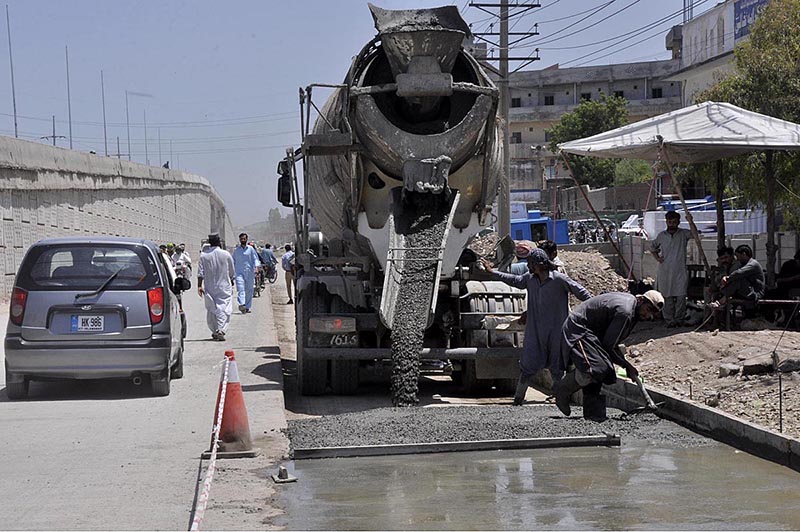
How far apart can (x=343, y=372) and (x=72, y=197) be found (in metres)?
25.8

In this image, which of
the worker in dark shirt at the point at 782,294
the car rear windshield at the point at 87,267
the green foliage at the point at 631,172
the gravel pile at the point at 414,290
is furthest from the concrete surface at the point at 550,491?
the green foliage at the point at 631,172

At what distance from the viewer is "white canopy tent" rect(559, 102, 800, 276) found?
14.2m

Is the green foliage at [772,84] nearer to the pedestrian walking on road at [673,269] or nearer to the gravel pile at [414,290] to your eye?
the pedestrian walking on road at [673,269]

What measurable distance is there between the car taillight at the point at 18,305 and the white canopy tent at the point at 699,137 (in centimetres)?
762

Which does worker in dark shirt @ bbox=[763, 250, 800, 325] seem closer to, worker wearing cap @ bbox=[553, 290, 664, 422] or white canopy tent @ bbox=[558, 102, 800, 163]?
white canopy tent @ bbox=[558, 102, 800, 163]

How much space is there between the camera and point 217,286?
17188 mm

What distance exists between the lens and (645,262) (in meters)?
26.1

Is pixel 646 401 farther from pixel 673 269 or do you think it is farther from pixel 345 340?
pixel 673 269

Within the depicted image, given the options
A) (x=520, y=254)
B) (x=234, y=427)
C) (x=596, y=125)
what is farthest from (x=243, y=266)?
(x=596, y=125)

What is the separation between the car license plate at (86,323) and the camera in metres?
11.1

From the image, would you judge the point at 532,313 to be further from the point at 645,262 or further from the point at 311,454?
the point at 645,262

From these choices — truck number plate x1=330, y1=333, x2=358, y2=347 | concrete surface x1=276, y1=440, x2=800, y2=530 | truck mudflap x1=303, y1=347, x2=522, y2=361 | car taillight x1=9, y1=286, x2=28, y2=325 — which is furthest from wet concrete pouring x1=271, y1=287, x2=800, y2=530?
car taillight x1=9, y1=286, x2=28, y2=325

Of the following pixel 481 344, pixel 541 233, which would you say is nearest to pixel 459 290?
pixel 481 344

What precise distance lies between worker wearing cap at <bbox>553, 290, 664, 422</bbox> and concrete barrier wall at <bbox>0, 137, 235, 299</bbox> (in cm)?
2061
